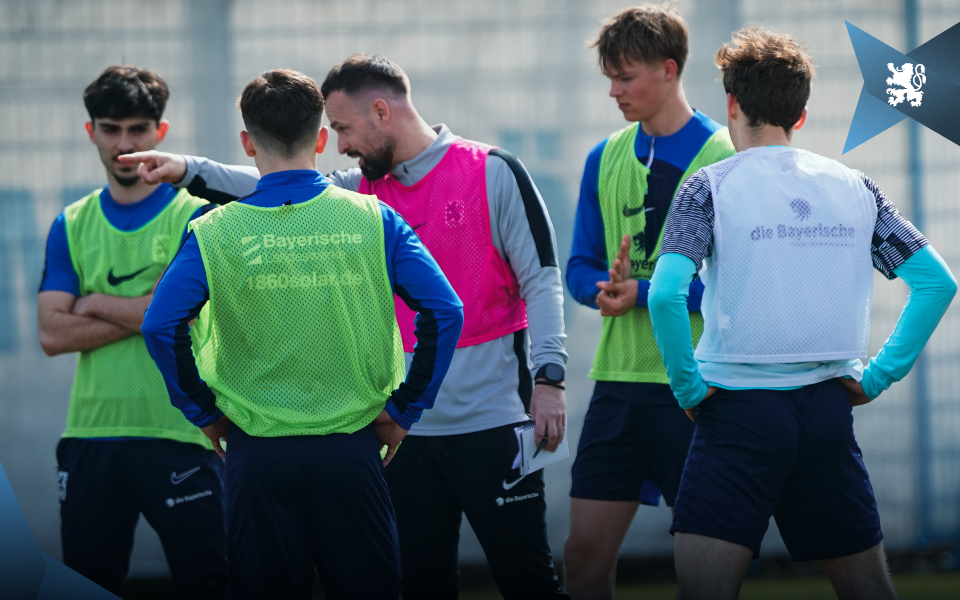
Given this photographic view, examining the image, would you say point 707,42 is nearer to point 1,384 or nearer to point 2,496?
point 2,496

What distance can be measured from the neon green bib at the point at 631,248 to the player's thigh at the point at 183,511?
1413 mm

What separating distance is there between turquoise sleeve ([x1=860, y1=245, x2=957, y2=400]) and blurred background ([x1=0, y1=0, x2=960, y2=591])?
212 centimetres

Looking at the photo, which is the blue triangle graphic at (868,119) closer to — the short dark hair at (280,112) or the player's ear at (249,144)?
the short dark hair at (280,112)

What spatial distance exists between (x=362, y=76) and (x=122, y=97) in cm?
101

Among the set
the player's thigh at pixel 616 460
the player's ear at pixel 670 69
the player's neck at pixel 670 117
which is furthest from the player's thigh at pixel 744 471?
the player's ear at pixel 670 69

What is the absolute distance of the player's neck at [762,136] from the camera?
224cm

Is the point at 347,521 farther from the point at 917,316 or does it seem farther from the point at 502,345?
the point at 917,316

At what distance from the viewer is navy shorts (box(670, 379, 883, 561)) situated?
2080 mm

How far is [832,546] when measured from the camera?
2.12m

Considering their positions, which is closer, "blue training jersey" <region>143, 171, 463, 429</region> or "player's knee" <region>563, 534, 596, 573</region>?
"blue training jersey" <region>143, 171, 463, 429</region>

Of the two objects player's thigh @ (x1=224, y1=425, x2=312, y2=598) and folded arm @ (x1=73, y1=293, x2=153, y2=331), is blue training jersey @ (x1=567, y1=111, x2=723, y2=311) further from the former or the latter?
folded arm @ (x1=73, y1=293, x2=153, y2=331)

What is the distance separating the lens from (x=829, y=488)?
83.7 inches

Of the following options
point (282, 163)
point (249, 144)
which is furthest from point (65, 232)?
point (282, 163)

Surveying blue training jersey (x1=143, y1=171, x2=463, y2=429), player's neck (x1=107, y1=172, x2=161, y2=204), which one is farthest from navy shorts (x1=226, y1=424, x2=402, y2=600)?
player's neck (x1=107, y1=172, x2=161, y2=204)
